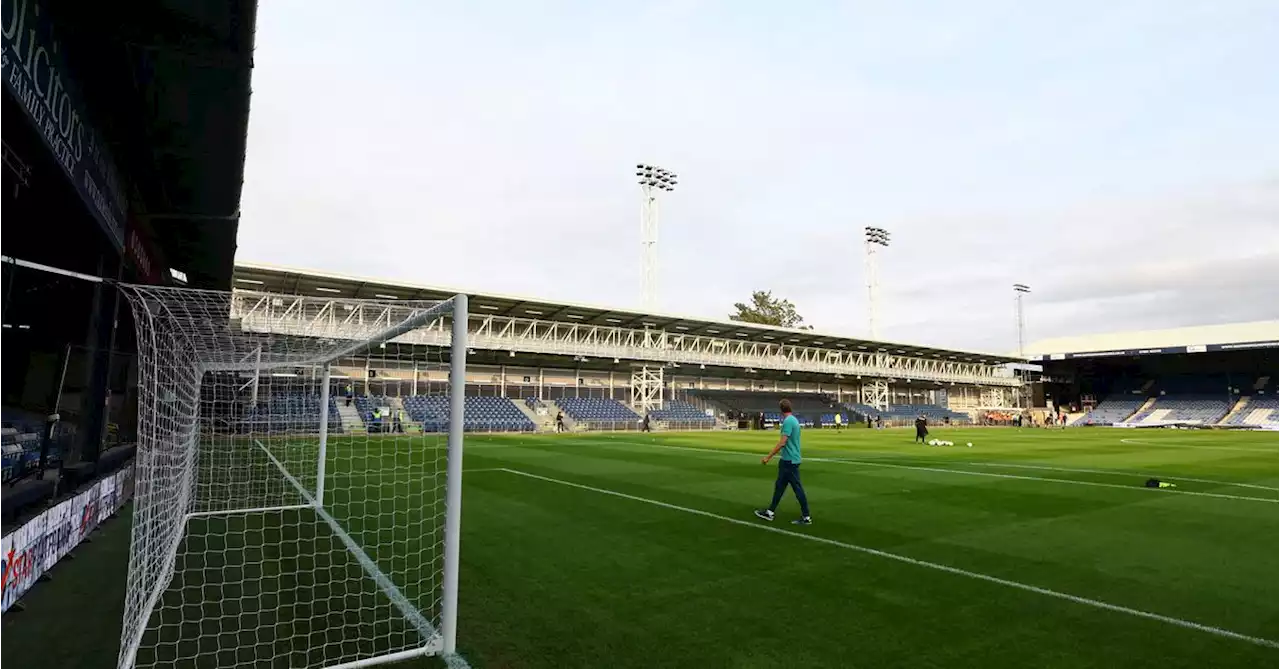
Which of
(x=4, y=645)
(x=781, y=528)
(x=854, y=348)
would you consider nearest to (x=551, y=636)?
(x=4, y=645)

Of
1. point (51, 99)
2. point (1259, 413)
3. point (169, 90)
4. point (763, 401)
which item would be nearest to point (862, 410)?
point (763, 401)

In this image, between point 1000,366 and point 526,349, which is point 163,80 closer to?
point 526,349

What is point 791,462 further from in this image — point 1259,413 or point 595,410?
point 1259,413

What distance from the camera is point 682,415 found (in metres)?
48.3

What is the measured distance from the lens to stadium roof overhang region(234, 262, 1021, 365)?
109 feet

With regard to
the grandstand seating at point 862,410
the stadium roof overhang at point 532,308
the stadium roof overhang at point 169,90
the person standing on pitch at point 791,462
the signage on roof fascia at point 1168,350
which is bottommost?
the person standing on pitch at point 791,462

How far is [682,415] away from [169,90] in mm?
44074

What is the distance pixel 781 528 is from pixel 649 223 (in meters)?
42.2

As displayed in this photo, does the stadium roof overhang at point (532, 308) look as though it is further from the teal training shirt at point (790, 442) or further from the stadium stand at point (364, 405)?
the teal training shirt at point (790, 442)

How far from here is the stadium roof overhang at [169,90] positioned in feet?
14.8

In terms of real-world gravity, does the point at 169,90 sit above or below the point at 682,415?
above

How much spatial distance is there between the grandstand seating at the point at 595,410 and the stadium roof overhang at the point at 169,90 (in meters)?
34.5

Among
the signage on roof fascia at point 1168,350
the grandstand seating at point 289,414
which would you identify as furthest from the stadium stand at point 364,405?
the signage on roof fascia at point 1168,350

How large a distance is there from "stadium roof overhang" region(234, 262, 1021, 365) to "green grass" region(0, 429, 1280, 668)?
50.4ft
